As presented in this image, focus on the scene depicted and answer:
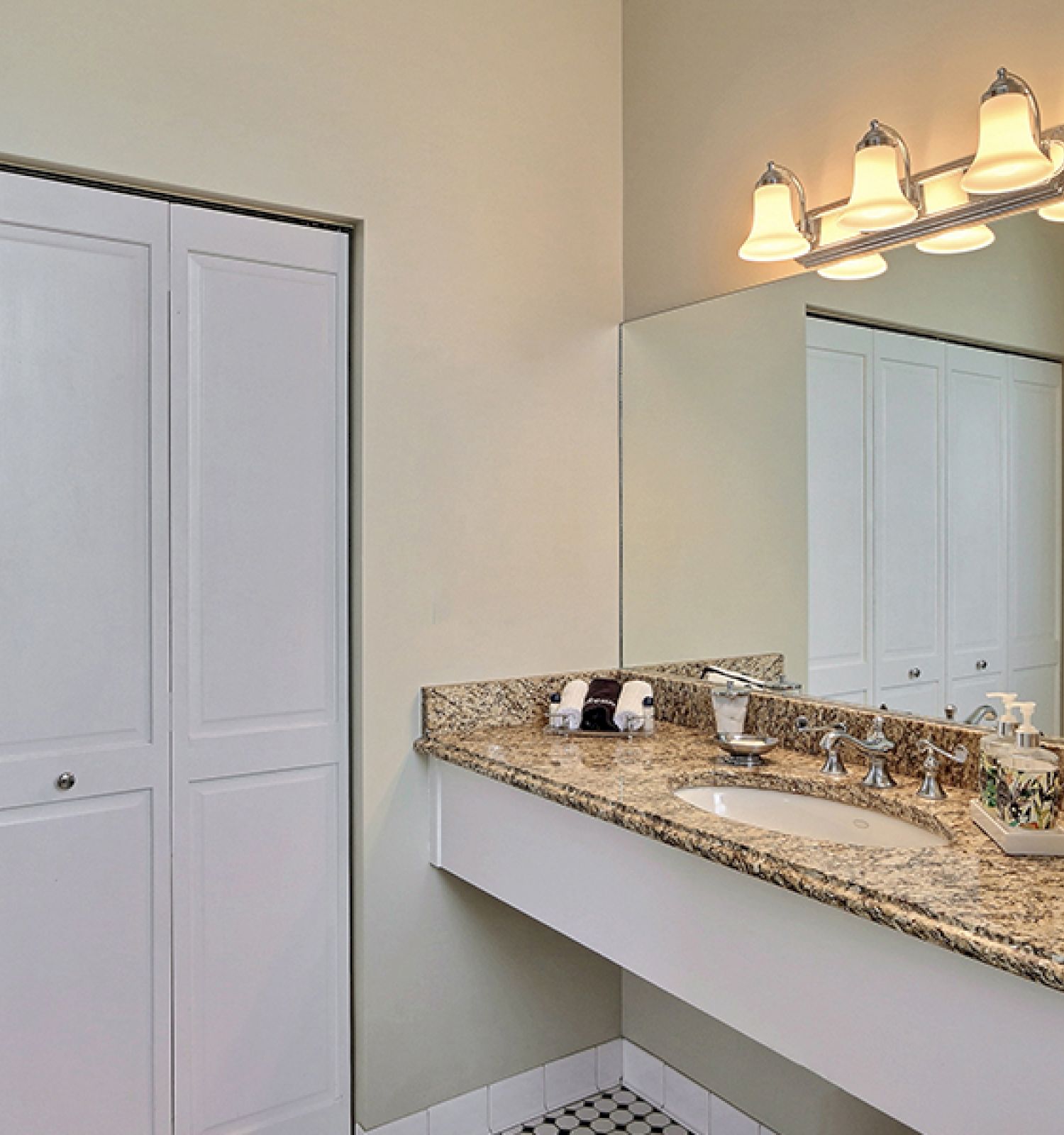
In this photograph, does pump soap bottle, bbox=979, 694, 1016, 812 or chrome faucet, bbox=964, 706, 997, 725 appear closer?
pump soap bottle, bbox=979, 694, 1016, 812

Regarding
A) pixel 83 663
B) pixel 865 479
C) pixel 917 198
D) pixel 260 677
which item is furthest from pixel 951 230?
pixel 83 663

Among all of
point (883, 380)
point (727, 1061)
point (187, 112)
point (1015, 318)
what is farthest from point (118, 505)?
point (727, 1061)

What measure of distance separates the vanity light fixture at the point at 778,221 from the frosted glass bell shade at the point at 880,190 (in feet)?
0.57

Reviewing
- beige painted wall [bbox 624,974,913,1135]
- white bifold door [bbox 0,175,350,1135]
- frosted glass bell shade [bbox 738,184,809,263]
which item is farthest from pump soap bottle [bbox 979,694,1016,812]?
white bifold door [bbox 0,175,350,1135]

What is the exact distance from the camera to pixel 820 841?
1.33 m

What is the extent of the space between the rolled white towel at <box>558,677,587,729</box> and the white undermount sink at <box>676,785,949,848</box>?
0.42m

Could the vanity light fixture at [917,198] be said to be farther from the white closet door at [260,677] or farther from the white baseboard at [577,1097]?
the white baseboard at [577,1097]

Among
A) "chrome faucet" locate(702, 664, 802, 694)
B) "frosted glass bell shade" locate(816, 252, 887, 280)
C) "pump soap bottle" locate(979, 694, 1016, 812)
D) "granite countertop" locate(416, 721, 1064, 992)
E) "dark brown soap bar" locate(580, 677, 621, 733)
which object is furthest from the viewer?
"dark brown soap bar" locate(580, 677, 621, 733)

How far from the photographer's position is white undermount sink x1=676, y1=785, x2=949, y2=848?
1.53m

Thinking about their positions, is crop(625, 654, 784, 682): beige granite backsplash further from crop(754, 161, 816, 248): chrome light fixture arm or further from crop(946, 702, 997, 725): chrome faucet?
crop(754, 161, 816, 248): chrome light fixture arm

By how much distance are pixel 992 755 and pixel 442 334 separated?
4.41 feet

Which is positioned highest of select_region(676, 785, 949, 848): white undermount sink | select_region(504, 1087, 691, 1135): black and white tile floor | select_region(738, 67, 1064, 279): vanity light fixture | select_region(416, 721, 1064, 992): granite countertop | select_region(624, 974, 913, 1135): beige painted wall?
select_region(738, 67, 1064, 279): vanity light fixture

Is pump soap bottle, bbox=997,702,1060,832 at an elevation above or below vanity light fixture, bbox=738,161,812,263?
below

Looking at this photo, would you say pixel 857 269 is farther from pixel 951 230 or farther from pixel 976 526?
pixel 976 526
